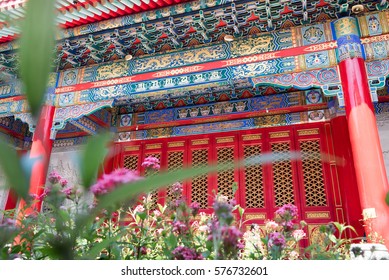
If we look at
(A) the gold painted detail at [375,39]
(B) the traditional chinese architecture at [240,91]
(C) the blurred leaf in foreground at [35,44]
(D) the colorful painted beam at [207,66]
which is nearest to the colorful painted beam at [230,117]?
(B) the traditional chinese architecture at [240,91]

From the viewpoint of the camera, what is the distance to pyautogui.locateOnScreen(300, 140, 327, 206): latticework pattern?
4.67 meters

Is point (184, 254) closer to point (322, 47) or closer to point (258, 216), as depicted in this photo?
point (322, 47)

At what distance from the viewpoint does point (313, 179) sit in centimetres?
479

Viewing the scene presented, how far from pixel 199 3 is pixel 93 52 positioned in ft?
5.94

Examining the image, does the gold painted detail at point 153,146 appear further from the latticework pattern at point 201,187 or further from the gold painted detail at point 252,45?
the gold painted detail at point 252,45

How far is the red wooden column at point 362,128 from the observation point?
9.79ft

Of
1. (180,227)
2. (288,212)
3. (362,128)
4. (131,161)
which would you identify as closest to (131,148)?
(131,161)

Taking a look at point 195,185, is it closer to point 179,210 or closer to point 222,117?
point 222,117

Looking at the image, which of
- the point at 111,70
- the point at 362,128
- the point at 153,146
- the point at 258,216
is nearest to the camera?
the point at 362,128

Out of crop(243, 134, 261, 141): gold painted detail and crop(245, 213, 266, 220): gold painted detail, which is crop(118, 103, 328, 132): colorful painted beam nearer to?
crop(243, 134, 261, 141): gold painted detail

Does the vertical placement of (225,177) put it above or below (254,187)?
above

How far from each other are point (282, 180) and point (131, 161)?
2.70 metres

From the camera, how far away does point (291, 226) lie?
1.24 metres

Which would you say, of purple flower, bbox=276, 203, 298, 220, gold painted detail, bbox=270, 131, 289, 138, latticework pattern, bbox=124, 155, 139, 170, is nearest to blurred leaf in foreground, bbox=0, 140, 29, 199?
purple flower, bbox=276, 203, 298, 220
